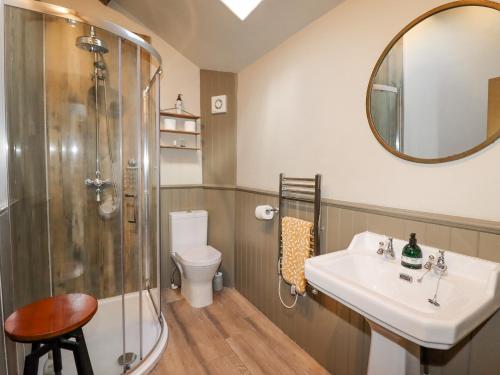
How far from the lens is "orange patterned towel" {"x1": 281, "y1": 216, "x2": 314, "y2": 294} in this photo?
1.72m

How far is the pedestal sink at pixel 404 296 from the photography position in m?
0.77

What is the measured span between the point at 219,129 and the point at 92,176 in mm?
1300

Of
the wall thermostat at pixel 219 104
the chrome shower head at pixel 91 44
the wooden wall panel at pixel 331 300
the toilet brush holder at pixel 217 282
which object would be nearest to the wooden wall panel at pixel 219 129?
the wall thermostat at pixel 219 104

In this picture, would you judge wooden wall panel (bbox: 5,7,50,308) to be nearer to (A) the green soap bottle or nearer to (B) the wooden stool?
(B) the wooden stool

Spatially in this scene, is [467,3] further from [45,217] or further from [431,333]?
[45,217]

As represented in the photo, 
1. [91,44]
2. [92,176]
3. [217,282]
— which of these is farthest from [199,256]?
[91,44]

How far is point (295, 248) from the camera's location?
5.94 ft

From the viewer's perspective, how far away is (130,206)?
210 centimetres

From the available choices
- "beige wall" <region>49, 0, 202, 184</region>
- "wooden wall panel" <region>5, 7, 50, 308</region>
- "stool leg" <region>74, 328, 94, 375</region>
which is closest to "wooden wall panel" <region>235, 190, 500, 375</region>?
"beige wall" <region>49, 0, 202, 184</region>

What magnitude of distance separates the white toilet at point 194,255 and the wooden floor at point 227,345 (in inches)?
5.4

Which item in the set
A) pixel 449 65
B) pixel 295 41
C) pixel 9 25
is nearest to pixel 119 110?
pixel 9 25

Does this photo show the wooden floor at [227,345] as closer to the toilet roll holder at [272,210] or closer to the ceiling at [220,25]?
the toilet roll holder at [272,210]

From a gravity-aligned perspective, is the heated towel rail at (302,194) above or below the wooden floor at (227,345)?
above

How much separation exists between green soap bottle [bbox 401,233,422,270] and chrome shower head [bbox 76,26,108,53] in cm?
224
